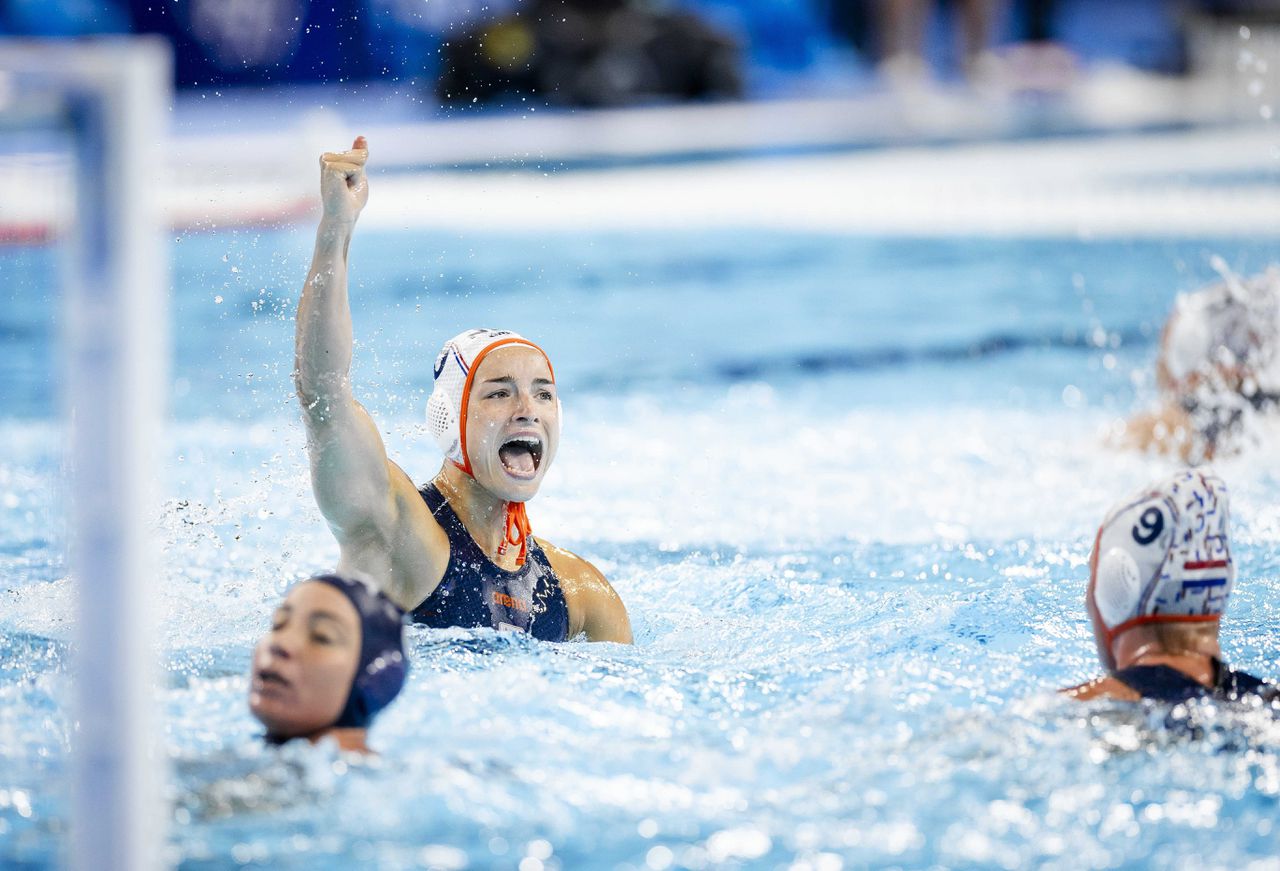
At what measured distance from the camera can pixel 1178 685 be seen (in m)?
2.64

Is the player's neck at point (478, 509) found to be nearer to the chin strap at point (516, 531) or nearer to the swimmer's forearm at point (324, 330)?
the chin strap at point (516, 531)

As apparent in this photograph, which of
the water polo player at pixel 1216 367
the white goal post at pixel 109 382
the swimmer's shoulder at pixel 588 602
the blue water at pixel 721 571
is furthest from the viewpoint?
the water polo player at pixel 1216 367

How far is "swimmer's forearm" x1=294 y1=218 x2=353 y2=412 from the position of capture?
8.87 feet

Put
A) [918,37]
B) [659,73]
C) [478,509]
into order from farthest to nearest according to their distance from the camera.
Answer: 1. [659,73]
2. [918,37]
3. [478,509]

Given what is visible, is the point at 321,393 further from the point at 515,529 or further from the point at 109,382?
the point at 109,382

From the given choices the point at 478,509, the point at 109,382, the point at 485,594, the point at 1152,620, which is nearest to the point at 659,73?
the point at 478,509

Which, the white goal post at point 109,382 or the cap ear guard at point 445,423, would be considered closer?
the white goal post at point 109,382

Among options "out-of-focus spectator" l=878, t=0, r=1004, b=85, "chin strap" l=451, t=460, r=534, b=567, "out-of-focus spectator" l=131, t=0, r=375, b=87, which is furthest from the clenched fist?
"out-of-focus spectator" l=878, t=0, r=1004, b=85

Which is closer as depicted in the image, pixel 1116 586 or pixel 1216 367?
pixel 1116 586

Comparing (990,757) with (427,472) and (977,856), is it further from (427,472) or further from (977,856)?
(427,472)

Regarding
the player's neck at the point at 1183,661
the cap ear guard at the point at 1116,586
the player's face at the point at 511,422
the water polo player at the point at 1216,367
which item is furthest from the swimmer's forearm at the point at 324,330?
the water polo player at the point at 1216,367

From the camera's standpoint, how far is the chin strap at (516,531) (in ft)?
10.4

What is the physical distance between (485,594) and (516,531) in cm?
17

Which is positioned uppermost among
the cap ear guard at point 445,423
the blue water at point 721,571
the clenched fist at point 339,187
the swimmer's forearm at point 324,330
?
the clenched fist at point 339,187
